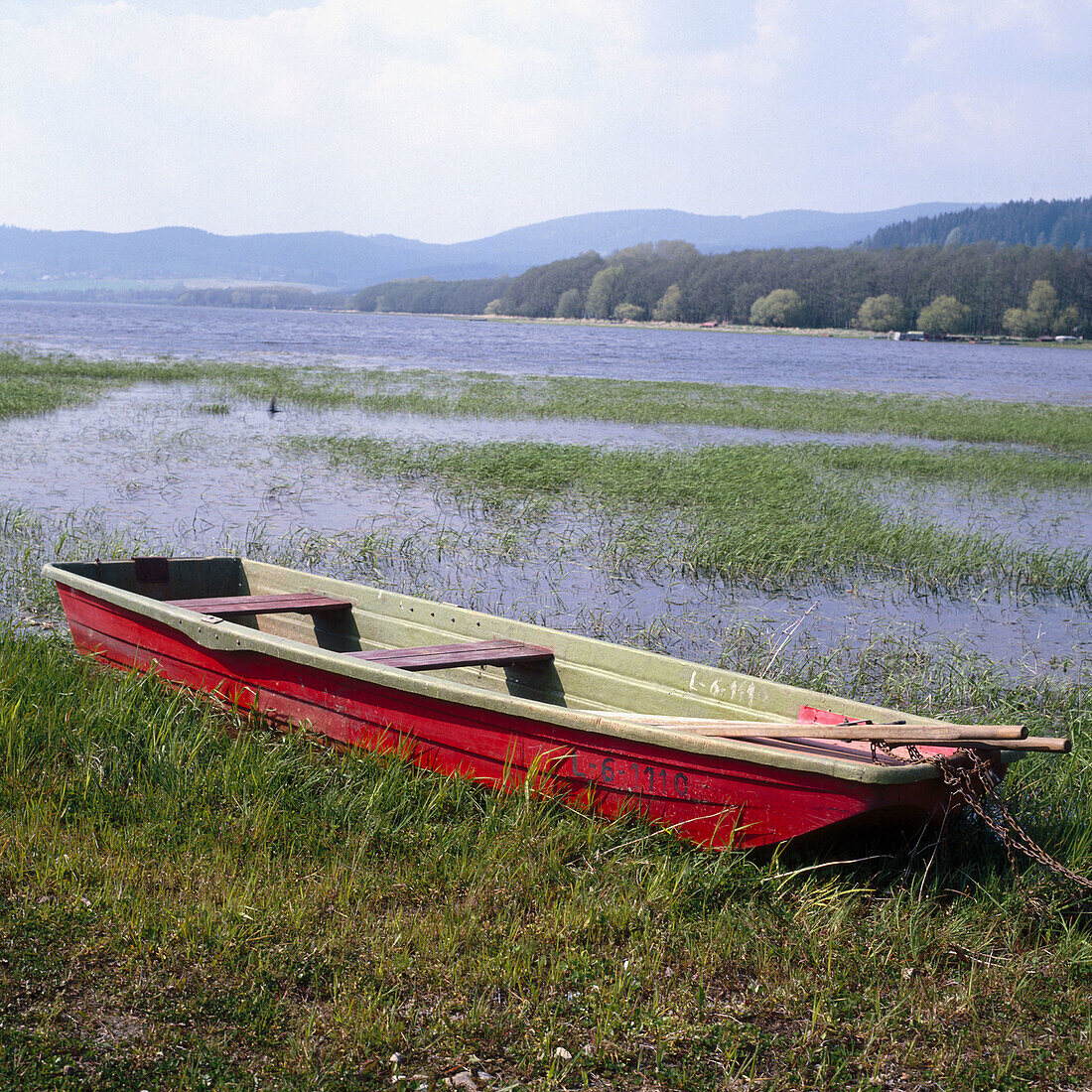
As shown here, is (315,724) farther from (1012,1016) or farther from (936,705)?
(936,705)

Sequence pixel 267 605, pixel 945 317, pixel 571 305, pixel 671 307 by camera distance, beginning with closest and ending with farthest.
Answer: pixel 267 605 → pixel 945 317 → pixel 671 307 → pixel 571 305

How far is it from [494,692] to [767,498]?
958cm

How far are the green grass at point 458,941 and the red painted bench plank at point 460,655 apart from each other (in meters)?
0.69

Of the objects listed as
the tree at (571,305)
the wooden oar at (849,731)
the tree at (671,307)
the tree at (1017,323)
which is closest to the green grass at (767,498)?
the wooden oar at (849,731)

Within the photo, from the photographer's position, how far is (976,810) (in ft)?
13.9

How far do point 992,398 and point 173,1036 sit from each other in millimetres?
39024

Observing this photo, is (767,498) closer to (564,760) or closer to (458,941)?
(564,760)

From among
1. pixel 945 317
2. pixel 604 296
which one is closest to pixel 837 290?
pixel 945 317

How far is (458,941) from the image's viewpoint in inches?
157

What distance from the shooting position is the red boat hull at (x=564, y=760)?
14.1ft

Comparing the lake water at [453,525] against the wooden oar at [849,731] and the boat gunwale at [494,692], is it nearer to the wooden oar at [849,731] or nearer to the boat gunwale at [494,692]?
the boat gunwale at [494,692]

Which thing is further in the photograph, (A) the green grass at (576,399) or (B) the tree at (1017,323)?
(B) the tree at (1017,323)

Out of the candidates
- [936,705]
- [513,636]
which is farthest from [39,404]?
[936,705]

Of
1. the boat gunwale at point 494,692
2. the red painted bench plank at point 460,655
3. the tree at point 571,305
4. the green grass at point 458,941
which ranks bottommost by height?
the green grass at point 458,941
